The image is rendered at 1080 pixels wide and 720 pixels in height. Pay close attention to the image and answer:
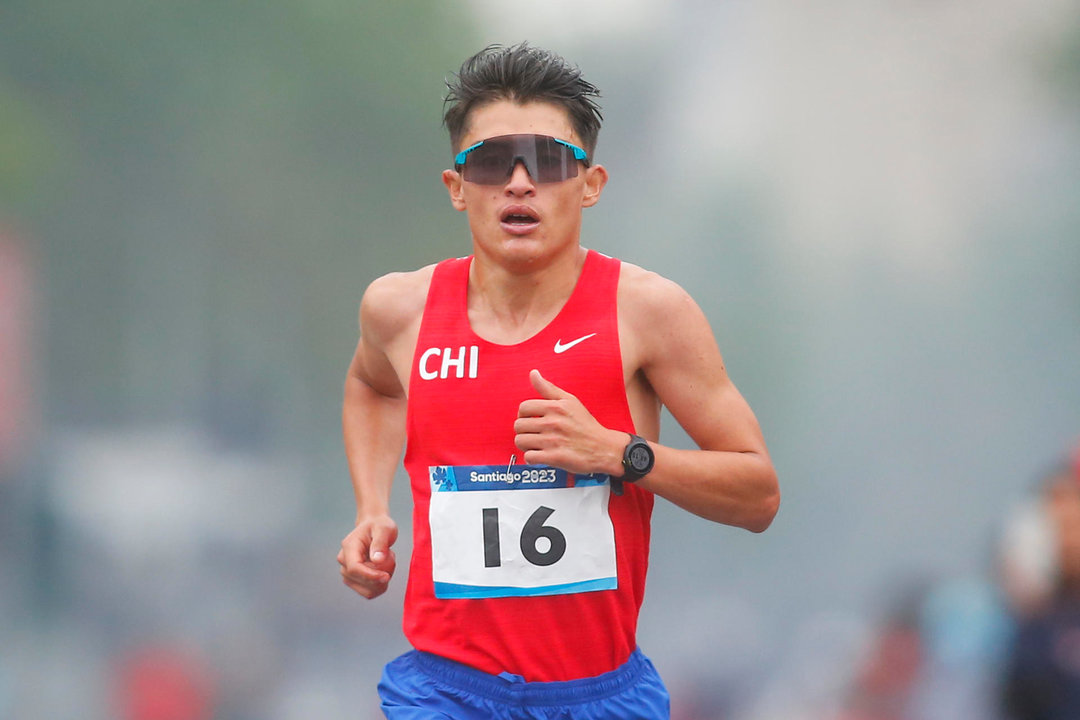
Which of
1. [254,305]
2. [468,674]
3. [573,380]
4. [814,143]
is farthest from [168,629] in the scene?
[814,143]

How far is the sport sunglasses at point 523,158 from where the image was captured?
96.6 inches

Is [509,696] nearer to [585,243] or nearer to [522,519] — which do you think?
[522,519]

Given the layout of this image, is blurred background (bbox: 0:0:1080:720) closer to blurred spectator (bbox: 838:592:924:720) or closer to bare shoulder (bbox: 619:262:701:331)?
blurred spectator (bbox: 838:592:924:720)

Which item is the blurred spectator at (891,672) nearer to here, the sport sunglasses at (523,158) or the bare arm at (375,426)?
the bare arm at (375,426)

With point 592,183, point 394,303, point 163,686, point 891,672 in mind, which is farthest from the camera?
point 163,686

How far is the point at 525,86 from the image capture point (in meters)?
2.52

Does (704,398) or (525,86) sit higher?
(525,86)

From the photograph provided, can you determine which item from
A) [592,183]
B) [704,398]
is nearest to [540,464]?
[704,398]

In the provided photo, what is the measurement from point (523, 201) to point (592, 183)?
244 millimetres

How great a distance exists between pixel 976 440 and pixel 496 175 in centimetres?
309

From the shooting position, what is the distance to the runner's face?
2453 mm

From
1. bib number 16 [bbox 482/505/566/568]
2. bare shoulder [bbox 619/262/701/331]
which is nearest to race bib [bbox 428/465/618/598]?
bib number 16 [bbox 482/505/566/568]

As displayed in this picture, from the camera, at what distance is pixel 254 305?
4918mm

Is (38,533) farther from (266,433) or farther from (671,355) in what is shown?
(671,355)
